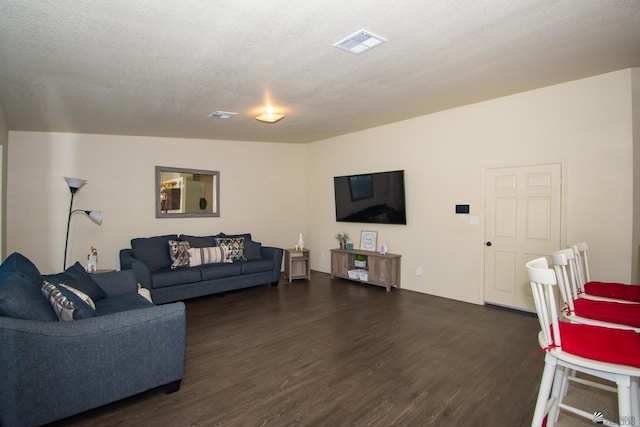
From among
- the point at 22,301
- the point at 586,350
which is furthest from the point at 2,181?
the point at 586,350

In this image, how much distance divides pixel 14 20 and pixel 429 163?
185 inches

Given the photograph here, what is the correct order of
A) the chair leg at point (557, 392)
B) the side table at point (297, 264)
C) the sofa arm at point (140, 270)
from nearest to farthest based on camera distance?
1. the chair leg at point (557, 392)
2. the sofa arm at point (140, 270)
3. the side table at point (297, 264)

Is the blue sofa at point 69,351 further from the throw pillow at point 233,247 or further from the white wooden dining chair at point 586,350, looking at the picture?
the throw pillow at point 233,247

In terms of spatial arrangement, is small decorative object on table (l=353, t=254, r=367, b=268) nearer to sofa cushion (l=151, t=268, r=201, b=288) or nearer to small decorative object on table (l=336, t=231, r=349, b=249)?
small decorative object on table (l=336, t=231, r=349, b=249)

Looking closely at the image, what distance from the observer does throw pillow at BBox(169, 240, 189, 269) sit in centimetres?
509

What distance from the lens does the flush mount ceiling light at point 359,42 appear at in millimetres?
2473

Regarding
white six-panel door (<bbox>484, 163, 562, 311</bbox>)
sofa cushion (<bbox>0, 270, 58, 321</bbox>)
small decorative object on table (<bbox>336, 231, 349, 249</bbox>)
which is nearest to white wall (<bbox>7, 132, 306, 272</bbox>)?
small decorative object on table (<bbox>336, 231, 349, 249</bbox>)

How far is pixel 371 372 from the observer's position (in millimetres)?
2773

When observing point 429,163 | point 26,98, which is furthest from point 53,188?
point 429,163

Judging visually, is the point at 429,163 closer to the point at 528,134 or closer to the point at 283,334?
the point at 528,134

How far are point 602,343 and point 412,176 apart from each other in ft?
12.8

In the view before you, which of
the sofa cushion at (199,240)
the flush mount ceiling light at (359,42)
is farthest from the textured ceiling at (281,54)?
the sofa cushion at (199,240)

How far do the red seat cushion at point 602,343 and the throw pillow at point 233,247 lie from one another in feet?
15.3

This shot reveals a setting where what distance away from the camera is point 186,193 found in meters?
5.95
